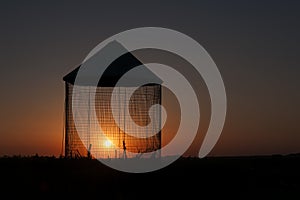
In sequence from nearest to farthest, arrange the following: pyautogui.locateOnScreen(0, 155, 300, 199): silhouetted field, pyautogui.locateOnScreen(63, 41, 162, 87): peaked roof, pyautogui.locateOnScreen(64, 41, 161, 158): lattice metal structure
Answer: pyautogui.locateOnScreen(0, 155, 300, 199): silhouetted field, pyautogui.locateOnScreen(63, 41, 162, 87): peaked roof, pyautogui.locateOnScreen(64, 41, 161, 158): lattice metal structure

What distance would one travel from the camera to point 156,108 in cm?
3425

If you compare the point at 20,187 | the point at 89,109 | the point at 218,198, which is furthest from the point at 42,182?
the point at 89,109

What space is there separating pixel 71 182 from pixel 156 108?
11.6m

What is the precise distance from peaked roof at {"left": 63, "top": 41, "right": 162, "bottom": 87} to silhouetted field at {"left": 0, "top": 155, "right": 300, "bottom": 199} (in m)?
7.72

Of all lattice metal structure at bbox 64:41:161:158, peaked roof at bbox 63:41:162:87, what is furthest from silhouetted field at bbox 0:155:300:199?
peaked roof at bbox 63:41:162:87

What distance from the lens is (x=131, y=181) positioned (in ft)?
79.6

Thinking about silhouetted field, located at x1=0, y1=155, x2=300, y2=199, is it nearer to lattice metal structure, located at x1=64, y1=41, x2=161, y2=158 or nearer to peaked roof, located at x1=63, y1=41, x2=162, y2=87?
lattice metal structure, located at x1=64, y1=41, x2=161, y2=158

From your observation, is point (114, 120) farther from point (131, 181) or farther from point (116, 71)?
point (131, 181)

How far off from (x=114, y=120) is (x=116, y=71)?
251 cm

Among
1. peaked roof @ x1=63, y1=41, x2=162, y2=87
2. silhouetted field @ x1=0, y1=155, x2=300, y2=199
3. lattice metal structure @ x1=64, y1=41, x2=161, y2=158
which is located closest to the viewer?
silhouetted field @ x1=0, y1=155, x2=300, y2=199

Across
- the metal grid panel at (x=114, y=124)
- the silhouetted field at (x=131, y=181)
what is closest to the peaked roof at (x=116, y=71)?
the metal grid panel at (x=114, y=124)

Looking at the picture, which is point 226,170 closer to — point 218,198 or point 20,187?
point 218,198

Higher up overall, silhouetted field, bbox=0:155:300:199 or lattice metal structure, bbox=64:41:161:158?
lattice metal structure, bbox=64:41:161:158

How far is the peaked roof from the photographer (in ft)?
109
